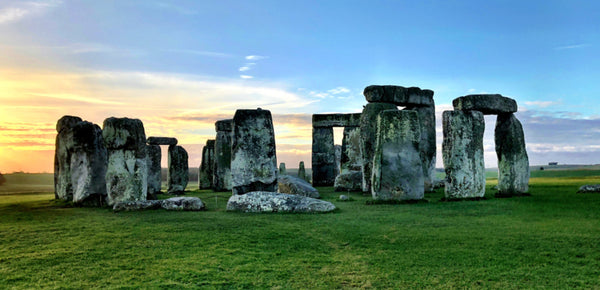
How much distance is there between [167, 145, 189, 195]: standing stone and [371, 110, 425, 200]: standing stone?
38.9 ft

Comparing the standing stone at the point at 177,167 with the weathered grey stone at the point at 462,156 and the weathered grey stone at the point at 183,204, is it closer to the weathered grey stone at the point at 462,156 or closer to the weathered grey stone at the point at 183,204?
the weathered grey stone at the point at 183,204

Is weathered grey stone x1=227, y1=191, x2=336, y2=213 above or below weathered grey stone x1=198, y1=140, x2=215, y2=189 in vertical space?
below

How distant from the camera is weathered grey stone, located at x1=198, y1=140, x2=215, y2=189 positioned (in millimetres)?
24000

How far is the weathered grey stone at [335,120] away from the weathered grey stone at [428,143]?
244 inches

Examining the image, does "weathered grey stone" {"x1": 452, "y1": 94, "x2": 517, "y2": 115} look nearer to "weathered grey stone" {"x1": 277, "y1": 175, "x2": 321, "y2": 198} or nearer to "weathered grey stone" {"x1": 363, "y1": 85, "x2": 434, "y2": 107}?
"weathered grey stone" {"x1": 363, "y1": 85, "x2": 434, "y2": 107}

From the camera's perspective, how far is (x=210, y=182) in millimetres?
24047

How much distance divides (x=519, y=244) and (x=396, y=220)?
276 centimetres

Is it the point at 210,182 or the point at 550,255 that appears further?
the point at 210,182

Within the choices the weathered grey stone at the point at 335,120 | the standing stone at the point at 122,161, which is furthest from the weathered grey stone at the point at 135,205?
the weathered grey stone at the point at 335,120

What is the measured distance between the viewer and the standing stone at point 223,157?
21.7 meters

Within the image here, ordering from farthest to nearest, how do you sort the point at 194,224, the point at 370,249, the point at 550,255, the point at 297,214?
the point at 297,214 < the point at 194,224 < the point at 370,249 < the point at 550,255

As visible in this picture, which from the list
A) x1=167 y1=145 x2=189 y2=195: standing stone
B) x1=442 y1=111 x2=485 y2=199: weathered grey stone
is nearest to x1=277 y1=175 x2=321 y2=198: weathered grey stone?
x1=442 y1=111 x2=485 y2=199: weathered grey stone

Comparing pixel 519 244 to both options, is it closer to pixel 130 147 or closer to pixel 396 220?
pixel 396 220

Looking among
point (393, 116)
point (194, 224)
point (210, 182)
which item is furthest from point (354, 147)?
point (194, 224)
